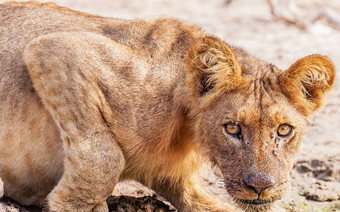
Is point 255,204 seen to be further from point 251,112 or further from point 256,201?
point 251,112

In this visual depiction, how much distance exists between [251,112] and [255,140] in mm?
193

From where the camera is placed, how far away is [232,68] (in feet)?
15.0

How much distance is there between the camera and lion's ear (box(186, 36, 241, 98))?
452 centimetres

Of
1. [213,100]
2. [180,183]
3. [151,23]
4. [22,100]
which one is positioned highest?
[151,23]

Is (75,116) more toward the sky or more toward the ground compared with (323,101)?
more toward the ground

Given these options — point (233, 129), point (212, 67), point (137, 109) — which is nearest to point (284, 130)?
point (233, 129)

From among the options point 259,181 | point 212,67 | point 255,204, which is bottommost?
point 255,204

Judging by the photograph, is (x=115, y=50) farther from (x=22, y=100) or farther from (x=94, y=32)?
(x=22, y=100)

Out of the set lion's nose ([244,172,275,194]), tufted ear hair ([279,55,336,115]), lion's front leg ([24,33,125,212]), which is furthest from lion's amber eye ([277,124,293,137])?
lion's front leg ([24,33,125,212])

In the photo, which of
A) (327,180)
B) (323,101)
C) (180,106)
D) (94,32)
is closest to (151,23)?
(94,32)

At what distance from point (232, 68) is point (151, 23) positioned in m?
1.08

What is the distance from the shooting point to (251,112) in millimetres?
4453

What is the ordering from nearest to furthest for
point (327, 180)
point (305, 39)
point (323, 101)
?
point (323, 101), point (327, 180), point (305, 39)

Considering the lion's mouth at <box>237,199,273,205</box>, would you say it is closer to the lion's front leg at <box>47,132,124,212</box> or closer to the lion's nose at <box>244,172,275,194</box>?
the lion's nose at <box>244,172,275,194</box>
